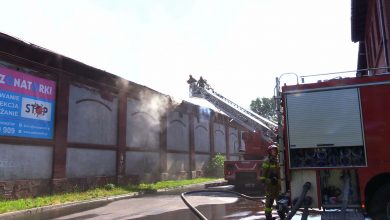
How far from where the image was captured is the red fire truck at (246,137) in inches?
668

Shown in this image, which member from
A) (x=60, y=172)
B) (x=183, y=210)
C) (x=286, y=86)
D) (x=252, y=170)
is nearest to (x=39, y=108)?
(x=60, y=172)

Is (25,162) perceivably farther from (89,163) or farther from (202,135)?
(202,135)

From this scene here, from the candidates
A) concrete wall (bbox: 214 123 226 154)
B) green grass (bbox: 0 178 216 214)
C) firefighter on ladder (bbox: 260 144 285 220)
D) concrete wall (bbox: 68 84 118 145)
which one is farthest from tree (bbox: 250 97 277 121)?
firefighter on ladder (bbox: 260 144 285 220)

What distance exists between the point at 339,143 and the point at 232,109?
13905mm

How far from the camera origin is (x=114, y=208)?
12.5 m

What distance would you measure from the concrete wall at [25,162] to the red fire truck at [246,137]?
23.9 ft

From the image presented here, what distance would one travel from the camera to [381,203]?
23.7 feet

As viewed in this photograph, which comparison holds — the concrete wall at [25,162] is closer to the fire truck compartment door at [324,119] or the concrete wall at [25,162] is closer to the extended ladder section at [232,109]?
the extended ladder section at [232,109]

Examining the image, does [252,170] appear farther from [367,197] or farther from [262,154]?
[367,197]

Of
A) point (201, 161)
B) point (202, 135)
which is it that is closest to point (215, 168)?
point (201, 161)

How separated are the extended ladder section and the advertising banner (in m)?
9.10

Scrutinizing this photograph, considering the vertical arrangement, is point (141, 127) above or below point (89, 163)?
above

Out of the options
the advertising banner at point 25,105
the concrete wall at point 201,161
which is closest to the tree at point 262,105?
the concrete wall at point 201,161

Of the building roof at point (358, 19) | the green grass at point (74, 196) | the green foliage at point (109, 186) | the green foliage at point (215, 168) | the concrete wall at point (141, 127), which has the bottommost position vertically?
the green grass at point (74, 196)
